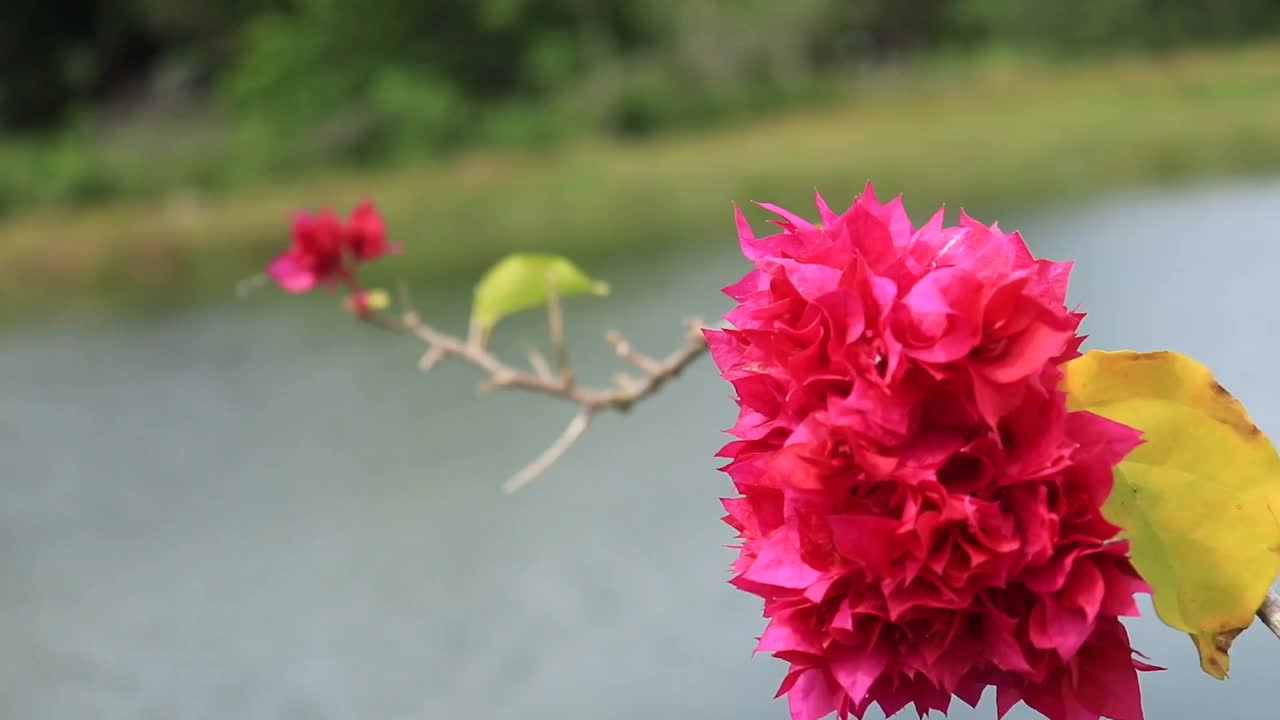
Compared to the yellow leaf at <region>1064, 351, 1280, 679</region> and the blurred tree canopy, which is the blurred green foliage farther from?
the yellow leaf at <region>1064, 351, 1280, 679</region>

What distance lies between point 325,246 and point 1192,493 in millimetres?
279

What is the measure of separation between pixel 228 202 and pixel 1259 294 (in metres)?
1.47

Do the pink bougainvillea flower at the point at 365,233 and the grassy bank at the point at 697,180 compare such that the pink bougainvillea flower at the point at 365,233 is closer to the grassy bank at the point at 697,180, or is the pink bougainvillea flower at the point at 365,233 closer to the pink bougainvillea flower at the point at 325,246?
the pink bougainvillea flower at the point at 325,246

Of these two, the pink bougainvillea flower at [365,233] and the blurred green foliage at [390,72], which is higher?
the blurred green foliage at [390,72]

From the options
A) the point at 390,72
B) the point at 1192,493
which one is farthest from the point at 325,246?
the point at 390,72

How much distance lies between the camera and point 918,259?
0.40ft

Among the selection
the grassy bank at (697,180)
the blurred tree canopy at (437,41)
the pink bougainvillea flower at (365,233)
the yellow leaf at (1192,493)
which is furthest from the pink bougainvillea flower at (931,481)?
the blurred tree canopy at (437,41)

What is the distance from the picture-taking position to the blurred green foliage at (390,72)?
218 centimetres

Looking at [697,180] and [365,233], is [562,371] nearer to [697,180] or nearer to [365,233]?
[365,233]

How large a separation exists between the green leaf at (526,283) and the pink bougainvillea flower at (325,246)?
0.04 meters

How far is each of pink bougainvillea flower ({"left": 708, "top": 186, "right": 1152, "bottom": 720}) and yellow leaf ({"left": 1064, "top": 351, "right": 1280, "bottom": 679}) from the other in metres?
0.01

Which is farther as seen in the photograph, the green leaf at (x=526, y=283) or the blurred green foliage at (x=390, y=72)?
the blurred green foliage at (x=390, y=72)

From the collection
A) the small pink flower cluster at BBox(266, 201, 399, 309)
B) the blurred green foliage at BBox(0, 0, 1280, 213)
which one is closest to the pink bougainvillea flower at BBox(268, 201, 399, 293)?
the small pink flower cluster at BBox(266, 201, 399, 309)

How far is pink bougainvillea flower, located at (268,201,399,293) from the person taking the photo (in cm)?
37
